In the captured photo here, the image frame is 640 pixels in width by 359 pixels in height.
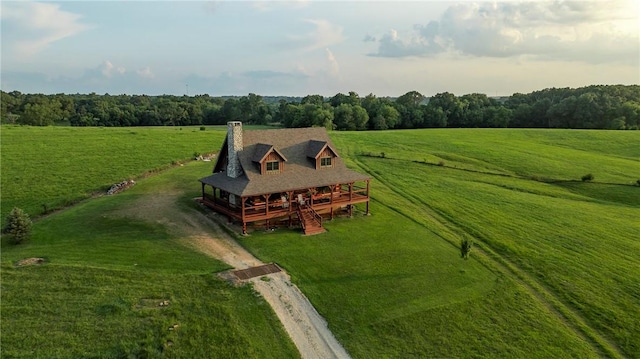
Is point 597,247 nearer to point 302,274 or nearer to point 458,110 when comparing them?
point 302,274

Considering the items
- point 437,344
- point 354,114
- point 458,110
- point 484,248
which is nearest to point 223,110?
point 354,114

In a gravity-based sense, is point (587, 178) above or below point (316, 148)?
below

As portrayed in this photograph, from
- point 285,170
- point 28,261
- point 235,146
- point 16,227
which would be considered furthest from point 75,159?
point 285,170

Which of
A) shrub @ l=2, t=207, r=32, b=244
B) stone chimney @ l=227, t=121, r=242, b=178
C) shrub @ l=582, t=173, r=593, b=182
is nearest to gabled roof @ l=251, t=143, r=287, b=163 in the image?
stone chimney @ l=227, t=121, r=242, b=178

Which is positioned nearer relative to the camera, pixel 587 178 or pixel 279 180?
pixel 279 180

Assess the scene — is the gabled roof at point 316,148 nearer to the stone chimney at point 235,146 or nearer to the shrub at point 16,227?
the stone chimney at point 235,146

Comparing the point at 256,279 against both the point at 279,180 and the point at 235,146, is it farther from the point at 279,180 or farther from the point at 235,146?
the point at 235,146

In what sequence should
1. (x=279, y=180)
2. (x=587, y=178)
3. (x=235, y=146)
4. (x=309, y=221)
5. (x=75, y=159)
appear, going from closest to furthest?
(x=309, y=221) < (x=279, y=180) < (x=235, y=146) < (x=75, y=159) < (x=587, y=178)
